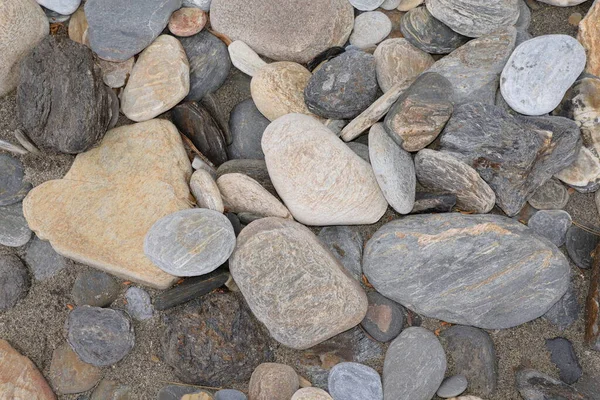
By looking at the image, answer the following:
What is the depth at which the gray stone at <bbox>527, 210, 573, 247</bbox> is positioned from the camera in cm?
292

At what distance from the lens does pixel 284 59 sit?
311 cm

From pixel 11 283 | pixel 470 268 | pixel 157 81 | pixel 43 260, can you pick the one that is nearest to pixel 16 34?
pixel 157 81

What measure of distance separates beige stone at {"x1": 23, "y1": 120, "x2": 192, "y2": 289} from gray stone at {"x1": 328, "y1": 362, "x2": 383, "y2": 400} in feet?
2.96

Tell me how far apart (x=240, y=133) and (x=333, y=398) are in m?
1.36

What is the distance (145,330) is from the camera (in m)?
2.96

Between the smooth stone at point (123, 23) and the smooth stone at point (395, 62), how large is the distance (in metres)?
1.06

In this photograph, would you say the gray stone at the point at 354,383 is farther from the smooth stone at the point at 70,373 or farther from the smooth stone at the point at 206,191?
the smooth stone at the point at 70,373

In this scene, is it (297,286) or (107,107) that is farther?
(107,107)

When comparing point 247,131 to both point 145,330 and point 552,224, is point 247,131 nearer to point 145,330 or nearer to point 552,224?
point 145,330

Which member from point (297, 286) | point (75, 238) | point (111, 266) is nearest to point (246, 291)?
point (297, 286)

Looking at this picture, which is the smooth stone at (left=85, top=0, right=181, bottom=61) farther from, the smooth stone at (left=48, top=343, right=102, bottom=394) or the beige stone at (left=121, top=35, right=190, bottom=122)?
the smooth stone at (left=48, top=343, right=102, bottom=394)

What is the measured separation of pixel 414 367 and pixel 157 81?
1.83m

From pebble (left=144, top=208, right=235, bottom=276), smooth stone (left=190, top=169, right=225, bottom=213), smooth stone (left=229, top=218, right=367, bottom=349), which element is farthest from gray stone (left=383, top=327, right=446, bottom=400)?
smooth stone (left=190, top=169, right=225, bottom=213)

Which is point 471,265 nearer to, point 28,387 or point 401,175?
point 401,175
